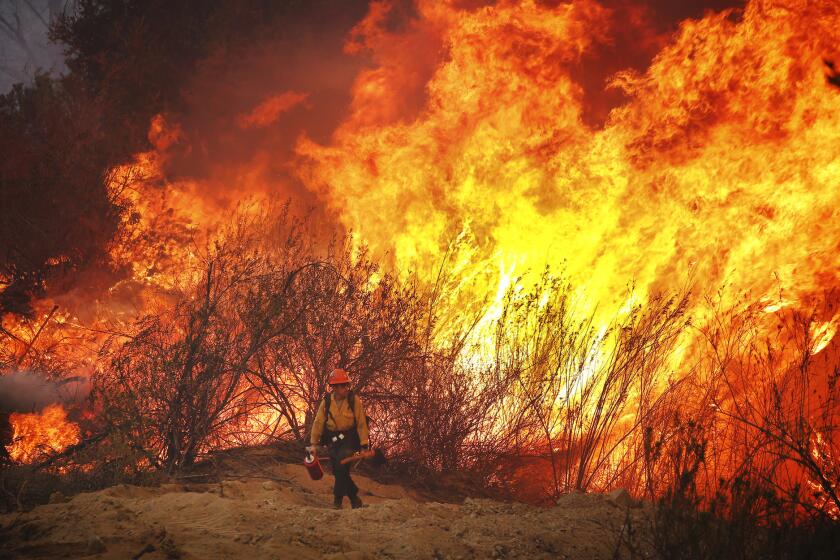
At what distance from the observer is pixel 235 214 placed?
15.0 meters

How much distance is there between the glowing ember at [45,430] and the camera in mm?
10039

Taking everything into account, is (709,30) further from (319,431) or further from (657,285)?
(319,431)

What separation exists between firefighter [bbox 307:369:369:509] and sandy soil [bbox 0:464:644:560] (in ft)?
2.22

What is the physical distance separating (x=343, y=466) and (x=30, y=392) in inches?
319

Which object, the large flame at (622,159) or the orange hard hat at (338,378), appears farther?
the large flame at (622,159)

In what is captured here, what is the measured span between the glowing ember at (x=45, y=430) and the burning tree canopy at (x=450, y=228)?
0.37 meters

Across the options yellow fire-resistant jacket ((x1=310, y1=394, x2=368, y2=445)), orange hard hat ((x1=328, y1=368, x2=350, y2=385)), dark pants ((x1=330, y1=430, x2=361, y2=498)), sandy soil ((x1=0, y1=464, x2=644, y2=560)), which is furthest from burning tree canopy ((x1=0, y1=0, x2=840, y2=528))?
dark pants ((x1=330, y1=430, x2=361, y2=498))

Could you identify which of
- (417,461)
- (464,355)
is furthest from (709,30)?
(417,461)

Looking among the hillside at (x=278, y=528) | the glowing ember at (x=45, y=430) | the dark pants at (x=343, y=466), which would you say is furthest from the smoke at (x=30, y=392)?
the dark pants at (x=343, y=466)

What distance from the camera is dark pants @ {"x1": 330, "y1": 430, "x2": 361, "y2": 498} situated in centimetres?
745

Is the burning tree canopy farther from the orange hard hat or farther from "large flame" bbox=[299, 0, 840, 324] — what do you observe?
the orange hard hat

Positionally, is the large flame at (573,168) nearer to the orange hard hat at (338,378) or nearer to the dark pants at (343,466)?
the dark pants at (343,466)

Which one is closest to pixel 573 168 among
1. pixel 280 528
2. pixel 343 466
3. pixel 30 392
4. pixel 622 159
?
pixel 622 159

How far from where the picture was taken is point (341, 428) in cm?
763
